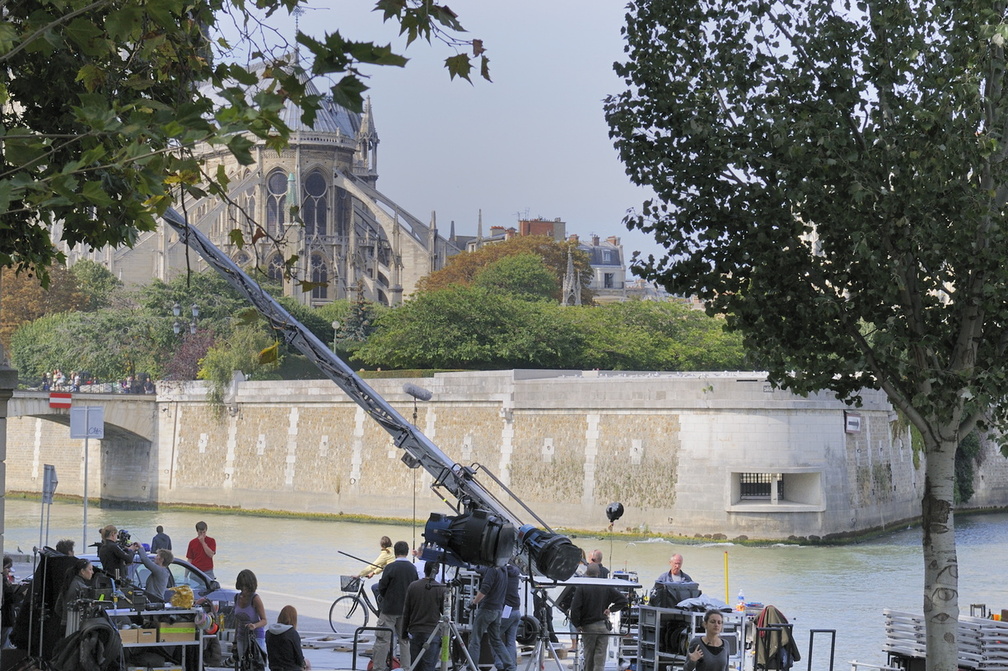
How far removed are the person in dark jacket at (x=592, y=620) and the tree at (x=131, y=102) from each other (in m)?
5.06

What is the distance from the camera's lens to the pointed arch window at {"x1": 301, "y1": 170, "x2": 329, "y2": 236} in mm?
79312

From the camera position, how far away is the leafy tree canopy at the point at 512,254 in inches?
2892

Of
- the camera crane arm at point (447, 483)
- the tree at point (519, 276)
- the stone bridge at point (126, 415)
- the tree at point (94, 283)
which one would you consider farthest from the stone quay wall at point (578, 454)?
the tree at point (519, 276)

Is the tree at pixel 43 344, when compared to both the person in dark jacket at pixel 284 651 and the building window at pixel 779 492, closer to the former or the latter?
the building window at pixel 779 492

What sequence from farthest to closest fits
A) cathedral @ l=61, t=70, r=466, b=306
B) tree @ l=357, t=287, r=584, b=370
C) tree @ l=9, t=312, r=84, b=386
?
cathedral @ l=61, t=70, r=466, b=306 < tree @ l=9, t=312, r=84, b=386 < tree @ l=357, t=287, r=584, b=370

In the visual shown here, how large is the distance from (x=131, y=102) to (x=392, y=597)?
6176mm

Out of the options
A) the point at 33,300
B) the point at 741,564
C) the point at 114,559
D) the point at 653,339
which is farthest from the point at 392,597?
the point at 33,300

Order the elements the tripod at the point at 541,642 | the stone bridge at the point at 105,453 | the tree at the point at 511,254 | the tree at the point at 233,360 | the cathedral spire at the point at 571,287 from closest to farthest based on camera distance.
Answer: the tripod at the point at 541,642 → the tree at the point at 233,360 → the stone bridge at the point at 105,453 → the cathedral spire at the point at 571,287 → the tree at the point at 511,254

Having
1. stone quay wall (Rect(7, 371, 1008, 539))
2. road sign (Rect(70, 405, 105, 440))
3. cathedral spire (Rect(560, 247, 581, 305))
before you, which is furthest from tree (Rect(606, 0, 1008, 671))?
cathedral spire (Rect(560, 247, 581, 305))

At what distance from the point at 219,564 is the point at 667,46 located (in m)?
20.2

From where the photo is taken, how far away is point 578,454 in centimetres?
3525

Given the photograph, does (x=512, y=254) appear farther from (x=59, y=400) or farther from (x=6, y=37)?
(x=6, y=37)

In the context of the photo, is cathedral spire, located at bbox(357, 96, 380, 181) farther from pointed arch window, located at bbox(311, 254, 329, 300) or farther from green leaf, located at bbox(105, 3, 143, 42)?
green leaf, located at bbox(105, 3, 143, 42)

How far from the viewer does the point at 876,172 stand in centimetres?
948
